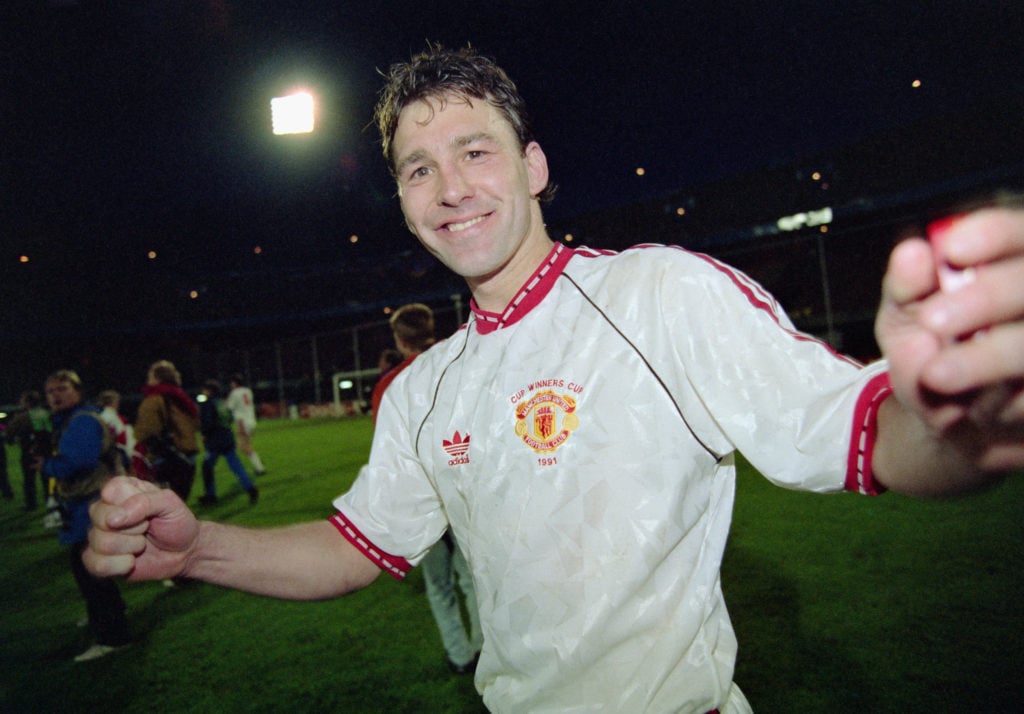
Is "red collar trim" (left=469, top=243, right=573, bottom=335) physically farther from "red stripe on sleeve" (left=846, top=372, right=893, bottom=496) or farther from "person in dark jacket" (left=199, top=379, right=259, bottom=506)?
"person in dark jacket" (left=199, top=379, right=259, bottom=506)

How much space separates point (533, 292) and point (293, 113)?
5.73m

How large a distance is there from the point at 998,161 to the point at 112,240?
46128 millimetres

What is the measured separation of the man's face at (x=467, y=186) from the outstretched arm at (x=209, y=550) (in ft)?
2.87

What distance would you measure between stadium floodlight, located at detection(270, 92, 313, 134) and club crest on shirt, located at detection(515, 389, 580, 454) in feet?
19.1

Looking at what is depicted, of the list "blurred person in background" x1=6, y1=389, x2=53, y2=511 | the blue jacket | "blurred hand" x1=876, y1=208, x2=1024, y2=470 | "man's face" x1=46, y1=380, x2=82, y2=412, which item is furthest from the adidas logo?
"blurred person in background" x1=6, y1=389, x2=53, y2=511

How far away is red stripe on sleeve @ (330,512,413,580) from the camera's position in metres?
1.70

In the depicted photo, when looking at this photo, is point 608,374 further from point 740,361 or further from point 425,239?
point 425,239

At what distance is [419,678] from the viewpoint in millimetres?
4035

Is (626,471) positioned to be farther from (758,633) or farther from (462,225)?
(758,633)

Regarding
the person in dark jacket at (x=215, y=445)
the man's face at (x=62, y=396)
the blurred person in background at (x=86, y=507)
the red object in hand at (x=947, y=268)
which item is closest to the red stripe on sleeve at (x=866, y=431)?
the red object in hand at (x=947, y=268)

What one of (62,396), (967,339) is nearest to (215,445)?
(62,396)

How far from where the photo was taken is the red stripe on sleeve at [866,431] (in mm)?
955

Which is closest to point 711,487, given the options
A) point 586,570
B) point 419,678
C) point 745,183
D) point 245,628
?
point 586,570

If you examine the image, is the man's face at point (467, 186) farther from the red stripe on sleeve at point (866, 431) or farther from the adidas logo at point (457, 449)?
the red stripe on sleeve at point (866, 431)
